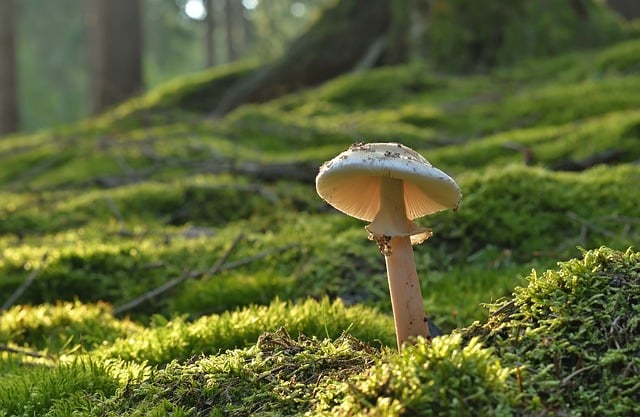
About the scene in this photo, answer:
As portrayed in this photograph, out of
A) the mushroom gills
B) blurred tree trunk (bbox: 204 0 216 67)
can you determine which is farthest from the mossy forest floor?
blurred tree trunk (bbox: 204 0 216 67)

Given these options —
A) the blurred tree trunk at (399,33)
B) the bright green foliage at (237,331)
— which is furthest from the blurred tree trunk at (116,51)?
the bright green foliage at (237,331)

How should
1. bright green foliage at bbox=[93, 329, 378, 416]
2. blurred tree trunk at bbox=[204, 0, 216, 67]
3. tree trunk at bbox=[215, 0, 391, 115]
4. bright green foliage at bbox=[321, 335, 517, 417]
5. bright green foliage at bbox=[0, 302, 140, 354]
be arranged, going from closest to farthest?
bright green foliage at bbox=[321, 335, 517, 417], bright green foliage at bbox=[93, 329, 378, 416], bright green foliage at bbox=[0, 302, 140, 354], tree trunk at bbox=[215, 0, 391, 115], blurred tree trunk at bbox=[204, 0, 216, 67]

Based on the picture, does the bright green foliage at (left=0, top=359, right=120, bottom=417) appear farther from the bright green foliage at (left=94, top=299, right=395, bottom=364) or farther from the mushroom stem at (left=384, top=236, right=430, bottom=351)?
the mushroom stem at (left=384, top=236, right=430, bottom=351)

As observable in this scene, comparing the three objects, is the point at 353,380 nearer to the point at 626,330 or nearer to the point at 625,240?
the point at 626,330

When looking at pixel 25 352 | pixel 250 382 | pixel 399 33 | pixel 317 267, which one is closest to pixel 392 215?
pixel 250 382

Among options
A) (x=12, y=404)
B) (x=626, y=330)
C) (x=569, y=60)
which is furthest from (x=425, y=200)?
(x=569, y=60)

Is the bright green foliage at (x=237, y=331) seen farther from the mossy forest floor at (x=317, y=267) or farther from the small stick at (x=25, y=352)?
the small stick at (x=25, y=352)

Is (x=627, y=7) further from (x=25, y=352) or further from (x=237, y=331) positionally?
(x=25, y=352)
